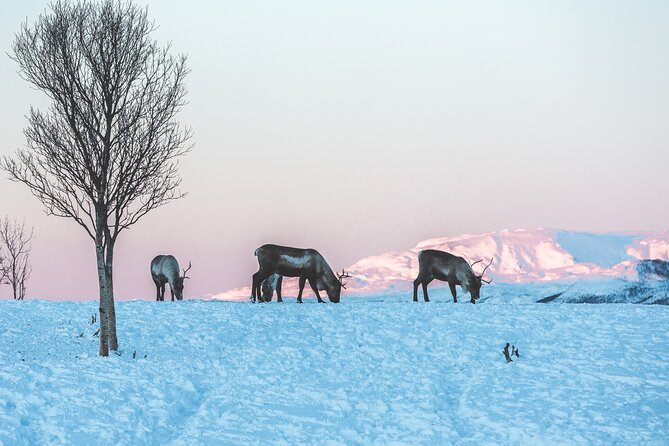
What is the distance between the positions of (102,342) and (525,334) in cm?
1115

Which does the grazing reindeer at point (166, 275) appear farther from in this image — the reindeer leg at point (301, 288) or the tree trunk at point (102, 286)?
A: the tree trunk at point (102, 286)

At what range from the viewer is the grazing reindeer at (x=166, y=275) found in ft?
127

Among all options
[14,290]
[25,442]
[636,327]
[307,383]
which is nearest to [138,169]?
[307,383]

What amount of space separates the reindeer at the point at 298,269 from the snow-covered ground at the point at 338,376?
4067mm

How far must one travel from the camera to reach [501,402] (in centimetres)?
2003

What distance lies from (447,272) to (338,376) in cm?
1420

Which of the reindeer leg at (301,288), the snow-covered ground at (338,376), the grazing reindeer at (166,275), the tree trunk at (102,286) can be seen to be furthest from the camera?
the grazing reindeer at (166,275)

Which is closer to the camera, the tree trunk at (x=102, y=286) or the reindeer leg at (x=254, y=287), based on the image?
the tree trunk at (x=102, y=286)

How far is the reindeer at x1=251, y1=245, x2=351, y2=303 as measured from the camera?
110 ft

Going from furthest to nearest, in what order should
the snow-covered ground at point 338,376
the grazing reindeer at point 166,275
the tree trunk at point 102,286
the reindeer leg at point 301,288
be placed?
1. the grazing reindeer at point 166,275
2. the reindeer leg at point 301,288
3. the tree trunk at point 102,286
4. the snow-covered ground at point 338,376

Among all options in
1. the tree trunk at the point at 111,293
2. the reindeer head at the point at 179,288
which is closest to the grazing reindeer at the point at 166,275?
the reindeer head at the point at 179,288

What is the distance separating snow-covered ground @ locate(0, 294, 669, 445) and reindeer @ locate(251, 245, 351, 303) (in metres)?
4.07

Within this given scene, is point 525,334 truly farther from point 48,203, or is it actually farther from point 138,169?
point 48,203

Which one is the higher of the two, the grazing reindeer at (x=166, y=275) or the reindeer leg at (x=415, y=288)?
the grazing reindeer at (x=166, y=275)
